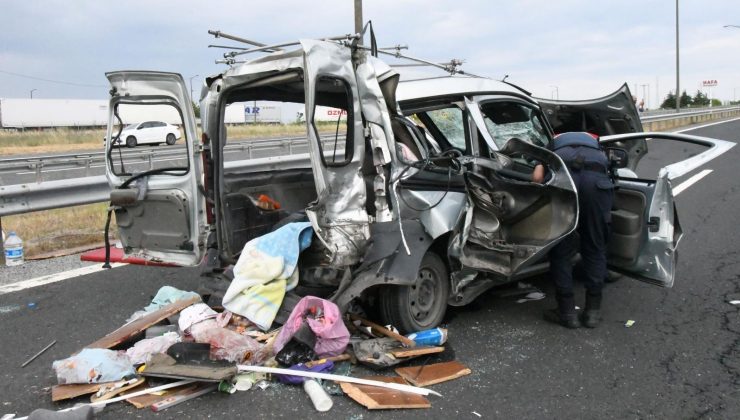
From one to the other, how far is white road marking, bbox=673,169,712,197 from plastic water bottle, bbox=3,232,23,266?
33.6 feet

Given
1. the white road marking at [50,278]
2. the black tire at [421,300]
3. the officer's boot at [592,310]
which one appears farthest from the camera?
the white road marking at [50,278]

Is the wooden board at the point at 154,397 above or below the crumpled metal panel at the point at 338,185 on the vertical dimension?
below

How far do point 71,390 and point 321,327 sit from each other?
59.1 inches

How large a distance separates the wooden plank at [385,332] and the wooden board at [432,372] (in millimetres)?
197

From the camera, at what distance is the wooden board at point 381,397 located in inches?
132

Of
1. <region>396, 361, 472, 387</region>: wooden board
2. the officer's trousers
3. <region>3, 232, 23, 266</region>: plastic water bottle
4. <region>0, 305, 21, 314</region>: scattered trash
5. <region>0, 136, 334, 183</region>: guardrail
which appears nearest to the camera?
<region>396, 361, 472, 387</region>: wooden board

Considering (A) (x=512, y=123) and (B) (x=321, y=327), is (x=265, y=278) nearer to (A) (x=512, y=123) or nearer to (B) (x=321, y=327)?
(B) (x=321, y=327)

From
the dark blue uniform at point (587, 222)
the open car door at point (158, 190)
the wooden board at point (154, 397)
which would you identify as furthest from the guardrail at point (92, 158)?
the wooden board at point (154, 397)

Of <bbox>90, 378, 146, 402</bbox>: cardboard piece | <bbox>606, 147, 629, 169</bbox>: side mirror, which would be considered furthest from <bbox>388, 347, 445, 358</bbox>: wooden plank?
<bbox>606, 147, 629, 169</bbox>: side mirror

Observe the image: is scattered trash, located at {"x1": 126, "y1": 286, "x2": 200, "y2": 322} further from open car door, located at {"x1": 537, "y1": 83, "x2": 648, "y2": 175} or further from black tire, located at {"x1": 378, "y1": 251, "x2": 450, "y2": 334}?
open car door, located at {"x1": 537, "y1": 83, "x2": 648, "y2": 175}

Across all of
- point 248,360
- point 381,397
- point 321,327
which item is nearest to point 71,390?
A: point 248,360

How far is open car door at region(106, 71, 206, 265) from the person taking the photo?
4.65 m

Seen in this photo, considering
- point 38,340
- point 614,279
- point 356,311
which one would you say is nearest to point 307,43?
point 356,311

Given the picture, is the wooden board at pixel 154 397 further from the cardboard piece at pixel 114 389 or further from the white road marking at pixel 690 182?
the white road marking at pixel 690 182
